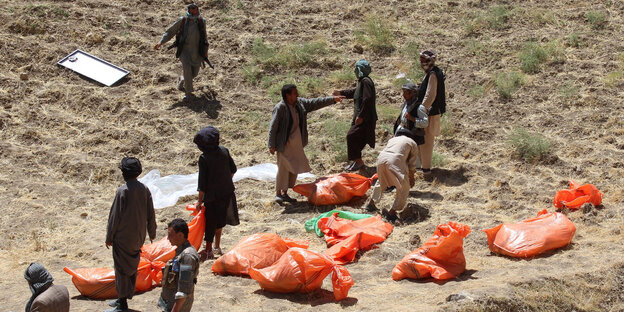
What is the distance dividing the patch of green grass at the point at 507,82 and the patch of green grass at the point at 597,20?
1783 mm

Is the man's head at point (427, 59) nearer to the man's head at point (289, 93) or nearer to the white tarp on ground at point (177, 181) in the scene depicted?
the man's head at point (289, 93)

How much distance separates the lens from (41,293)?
456 centimetres

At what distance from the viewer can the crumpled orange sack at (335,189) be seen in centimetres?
793

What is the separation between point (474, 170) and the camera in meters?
8.72

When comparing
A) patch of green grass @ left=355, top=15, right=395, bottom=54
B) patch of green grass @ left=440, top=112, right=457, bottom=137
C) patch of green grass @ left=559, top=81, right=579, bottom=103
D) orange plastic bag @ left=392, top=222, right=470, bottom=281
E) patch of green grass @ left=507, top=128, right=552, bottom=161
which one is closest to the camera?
orange plastic bag @ left=392, top=222, right=470, bottom=281

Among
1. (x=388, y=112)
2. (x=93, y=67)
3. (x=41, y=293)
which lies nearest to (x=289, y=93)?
(x=388, y=112)

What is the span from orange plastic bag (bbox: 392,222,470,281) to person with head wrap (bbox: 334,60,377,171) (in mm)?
2721

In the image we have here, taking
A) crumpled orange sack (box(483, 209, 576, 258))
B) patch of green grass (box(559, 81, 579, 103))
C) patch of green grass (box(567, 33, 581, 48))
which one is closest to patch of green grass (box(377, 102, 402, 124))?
patch of green grass (box(559, 81, 579, 103))

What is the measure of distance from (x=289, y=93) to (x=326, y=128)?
2.24m

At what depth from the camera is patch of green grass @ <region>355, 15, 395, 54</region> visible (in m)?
11.9

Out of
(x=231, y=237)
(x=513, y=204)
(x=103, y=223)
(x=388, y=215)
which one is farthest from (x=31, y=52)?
(x=513, y=204)

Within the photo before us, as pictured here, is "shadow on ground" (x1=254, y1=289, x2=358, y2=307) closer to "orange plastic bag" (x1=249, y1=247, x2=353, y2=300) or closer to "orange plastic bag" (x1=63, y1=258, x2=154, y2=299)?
"orange plastic bag" (x1=249, y1=247, x2=353, y2=300)

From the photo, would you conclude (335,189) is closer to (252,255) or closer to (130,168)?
(252,255)

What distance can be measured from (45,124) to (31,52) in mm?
1927
